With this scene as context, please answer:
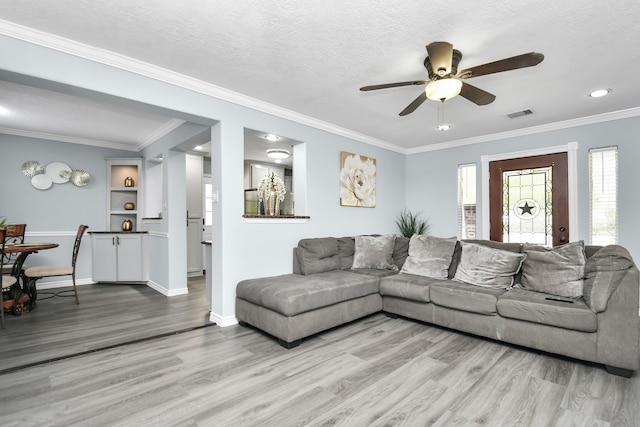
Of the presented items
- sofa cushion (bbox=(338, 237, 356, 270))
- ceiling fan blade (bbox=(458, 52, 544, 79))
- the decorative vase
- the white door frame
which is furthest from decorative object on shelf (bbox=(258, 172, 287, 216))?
the white door frame

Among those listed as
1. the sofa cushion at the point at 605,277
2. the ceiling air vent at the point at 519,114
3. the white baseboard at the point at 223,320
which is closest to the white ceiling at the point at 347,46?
the ceiling air vent at the point at 519,114

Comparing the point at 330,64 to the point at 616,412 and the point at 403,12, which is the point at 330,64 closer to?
the point at 403,12

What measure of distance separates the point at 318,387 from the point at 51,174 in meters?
5.54

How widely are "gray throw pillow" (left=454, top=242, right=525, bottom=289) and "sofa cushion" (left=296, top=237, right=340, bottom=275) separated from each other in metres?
1.43

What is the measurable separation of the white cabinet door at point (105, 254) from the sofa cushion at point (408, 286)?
443 cm

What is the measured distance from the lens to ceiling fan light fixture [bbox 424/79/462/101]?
2.34 m

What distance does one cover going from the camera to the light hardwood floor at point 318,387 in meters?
1.76

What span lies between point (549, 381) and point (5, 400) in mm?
3487

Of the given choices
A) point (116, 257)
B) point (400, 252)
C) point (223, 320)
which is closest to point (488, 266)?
point (400, 252)

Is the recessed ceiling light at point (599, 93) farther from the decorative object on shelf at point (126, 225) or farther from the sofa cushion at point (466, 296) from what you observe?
the decorative object on shelf at point (126, 225)

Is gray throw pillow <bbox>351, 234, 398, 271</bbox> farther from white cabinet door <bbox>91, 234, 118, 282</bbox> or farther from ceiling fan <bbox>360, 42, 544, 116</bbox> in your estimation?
white cabinet door <bbox>91, 234, 118, 282</bbox>

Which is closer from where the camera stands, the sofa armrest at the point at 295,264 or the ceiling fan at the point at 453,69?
the ceiling fan at the point at 453,69

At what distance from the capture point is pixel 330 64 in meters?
2.76

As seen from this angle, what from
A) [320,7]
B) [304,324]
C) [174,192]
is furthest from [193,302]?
[320,7]
